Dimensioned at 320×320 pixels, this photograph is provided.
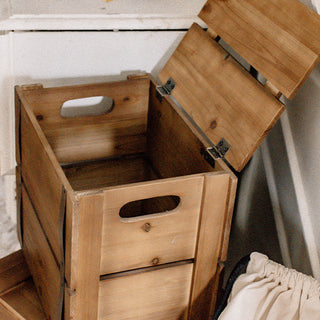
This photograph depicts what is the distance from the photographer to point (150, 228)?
1226 millimetres

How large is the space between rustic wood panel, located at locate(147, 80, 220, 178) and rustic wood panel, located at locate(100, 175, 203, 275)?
0.44 feet

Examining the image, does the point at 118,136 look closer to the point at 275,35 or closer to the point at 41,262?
the point at 41,262

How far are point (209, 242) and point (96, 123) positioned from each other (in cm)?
52

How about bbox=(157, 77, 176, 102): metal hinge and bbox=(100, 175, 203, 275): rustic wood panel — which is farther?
bbox=(157, 77, 176, 102): metal hinge

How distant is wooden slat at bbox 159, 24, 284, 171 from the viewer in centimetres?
127

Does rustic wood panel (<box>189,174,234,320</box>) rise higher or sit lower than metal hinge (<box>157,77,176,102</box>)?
lower

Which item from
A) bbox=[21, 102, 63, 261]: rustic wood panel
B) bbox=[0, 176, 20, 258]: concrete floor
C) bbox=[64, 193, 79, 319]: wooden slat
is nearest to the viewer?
bbox=[64, 193, 79, 319]: wooden slat

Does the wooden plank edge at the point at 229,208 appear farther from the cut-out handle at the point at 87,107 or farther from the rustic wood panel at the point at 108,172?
the cut-out handle at the point at 87,107

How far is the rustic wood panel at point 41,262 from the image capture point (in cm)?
133

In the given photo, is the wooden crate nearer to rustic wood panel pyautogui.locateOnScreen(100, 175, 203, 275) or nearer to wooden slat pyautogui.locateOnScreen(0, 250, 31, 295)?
wooden slat pyautogui.locateOnScreen(0, 250, 31, 295)

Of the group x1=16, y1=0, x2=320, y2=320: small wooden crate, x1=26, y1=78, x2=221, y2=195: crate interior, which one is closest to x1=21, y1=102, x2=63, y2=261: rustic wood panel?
x1=16, y1=0, x2=320, y2=320: small wooden crate

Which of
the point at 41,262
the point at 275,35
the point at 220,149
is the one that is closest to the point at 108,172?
the point at 41,262

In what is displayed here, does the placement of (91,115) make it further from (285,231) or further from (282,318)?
(282,318)

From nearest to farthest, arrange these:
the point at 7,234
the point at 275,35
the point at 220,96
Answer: the point at 275,35
the point at 220,96
the point at 7,234
